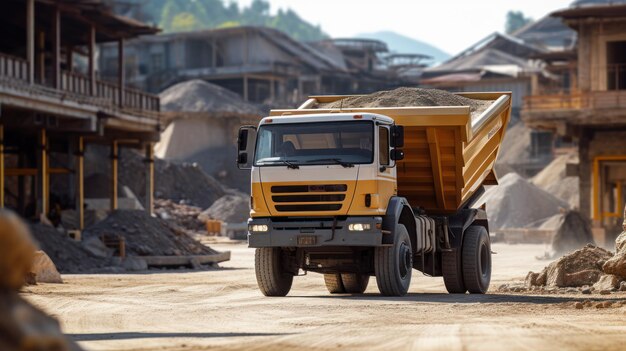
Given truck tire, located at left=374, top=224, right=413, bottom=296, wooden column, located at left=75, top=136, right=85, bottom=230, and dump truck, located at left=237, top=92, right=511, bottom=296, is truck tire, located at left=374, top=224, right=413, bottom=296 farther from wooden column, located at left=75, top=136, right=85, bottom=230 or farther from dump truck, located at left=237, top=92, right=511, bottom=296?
wooden column, located at left=75, top=136, right=85, bottom=230

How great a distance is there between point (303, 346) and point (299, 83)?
83.5 m

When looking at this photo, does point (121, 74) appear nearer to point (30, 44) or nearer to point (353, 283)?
point (30, 44)

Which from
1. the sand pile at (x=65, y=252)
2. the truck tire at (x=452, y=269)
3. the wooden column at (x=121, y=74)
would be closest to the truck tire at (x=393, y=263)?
the truck tire at (x=452, y=269)

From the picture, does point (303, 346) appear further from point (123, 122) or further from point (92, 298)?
point (123, 122)

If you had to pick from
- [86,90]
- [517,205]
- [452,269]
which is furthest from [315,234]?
[517,205]

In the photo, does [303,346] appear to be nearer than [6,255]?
No

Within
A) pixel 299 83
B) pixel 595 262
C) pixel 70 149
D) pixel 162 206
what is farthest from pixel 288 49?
pixel 595 262

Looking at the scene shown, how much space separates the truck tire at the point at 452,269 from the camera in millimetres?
21375

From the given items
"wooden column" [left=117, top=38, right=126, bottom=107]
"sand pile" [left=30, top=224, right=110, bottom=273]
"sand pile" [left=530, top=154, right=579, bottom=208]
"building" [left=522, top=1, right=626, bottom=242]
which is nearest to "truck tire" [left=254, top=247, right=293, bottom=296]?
"sand pile" [left=30, top=224, right=110, bottom=273]

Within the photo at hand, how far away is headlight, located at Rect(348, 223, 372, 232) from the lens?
740 inches

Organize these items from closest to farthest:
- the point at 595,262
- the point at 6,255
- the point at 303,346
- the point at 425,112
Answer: the point at 6,255 → the point at 303,346 → the point at 425,112 → the point at 595,262

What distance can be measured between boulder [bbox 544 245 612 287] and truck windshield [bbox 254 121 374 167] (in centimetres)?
560

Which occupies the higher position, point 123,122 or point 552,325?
point 123,122

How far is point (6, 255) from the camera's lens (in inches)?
228
